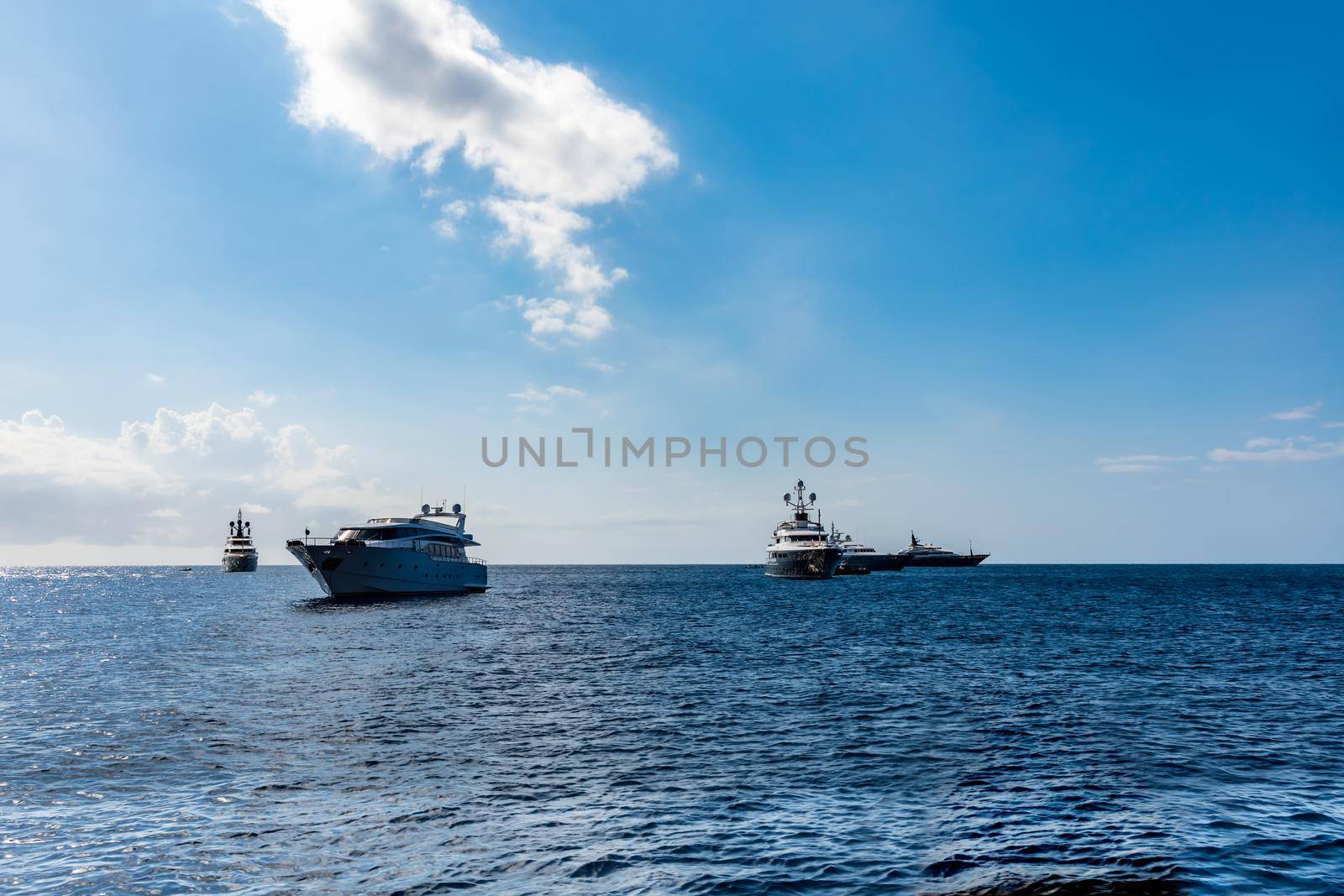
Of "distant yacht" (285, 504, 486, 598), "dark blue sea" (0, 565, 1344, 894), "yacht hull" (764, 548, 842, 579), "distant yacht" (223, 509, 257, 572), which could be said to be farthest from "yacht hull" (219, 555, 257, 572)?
"dark blue sea" (0, 565, 1344, 894)

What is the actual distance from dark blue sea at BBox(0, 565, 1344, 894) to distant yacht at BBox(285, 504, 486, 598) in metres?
29.4

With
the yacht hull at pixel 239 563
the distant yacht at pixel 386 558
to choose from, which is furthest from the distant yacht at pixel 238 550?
the distant yacht at pixel 386 558

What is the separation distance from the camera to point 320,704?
2392cm

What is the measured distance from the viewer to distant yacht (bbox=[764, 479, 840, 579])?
11031 cm

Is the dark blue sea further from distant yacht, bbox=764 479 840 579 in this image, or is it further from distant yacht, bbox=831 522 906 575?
distant yacht, bbox=831 522 906 575

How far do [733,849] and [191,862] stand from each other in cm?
859

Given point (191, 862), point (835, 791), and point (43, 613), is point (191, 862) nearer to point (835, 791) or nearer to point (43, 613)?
point (835, 791)

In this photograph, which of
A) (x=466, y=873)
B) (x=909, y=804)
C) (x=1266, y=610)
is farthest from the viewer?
(x=1266, y=610)

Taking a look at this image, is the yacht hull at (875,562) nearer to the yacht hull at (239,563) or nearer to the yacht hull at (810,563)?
the yacht hull at (810,563)

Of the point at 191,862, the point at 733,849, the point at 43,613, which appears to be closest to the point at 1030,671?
the point at 733,849

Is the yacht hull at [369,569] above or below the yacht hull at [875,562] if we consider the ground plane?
above

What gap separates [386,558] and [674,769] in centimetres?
6150

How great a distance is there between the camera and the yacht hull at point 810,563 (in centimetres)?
10969

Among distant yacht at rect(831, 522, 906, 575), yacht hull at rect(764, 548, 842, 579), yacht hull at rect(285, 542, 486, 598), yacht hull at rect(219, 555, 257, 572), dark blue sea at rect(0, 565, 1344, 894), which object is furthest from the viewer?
yacht hull at rect(219, 555, 257, 572)
